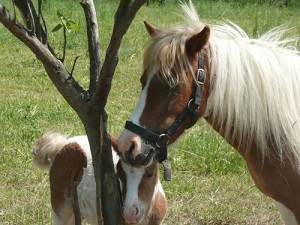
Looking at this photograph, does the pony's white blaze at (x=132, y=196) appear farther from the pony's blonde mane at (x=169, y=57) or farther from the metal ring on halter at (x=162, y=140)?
the pony's blonde mane at (x=169, y=57)

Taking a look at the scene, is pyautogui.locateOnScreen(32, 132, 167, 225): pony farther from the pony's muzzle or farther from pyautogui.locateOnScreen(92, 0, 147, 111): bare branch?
pyautogui.locateOnScreen(92, 0, 147, 111): bare branch

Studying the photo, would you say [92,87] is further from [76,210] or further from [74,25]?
[76,210]

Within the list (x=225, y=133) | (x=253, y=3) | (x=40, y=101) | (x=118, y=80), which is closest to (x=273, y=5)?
(x=253, y=3)

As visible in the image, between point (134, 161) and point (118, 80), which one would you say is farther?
point (118, 80)

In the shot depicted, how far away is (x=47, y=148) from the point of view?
10.8ft

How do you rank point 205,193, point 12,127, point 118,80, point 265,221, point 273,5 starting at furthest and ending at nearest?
point 273,5 → point 118,80 → point 12,127 → point 205,193 → point 265,221

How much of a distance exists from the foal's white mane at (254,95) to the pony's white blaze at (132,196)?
0.43 metres

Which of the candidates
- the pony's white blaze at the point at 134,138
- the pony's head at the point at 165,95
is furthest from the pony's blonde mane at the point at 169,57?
the pony's white blaze at the point at 134,138

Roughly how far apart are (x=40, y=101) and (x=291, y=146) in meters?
4.21

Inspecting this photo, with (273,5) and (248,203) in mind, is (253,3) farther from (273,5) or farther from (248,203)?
(248,203)

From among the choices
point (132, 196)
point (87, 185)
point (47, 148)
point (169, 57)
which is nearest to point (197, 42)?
point (169, 57)

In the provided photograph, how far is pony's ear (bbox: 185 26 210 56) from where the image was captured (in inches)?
103

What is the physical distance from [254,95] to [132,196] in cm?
69

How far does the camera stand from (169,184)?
4422 mm
